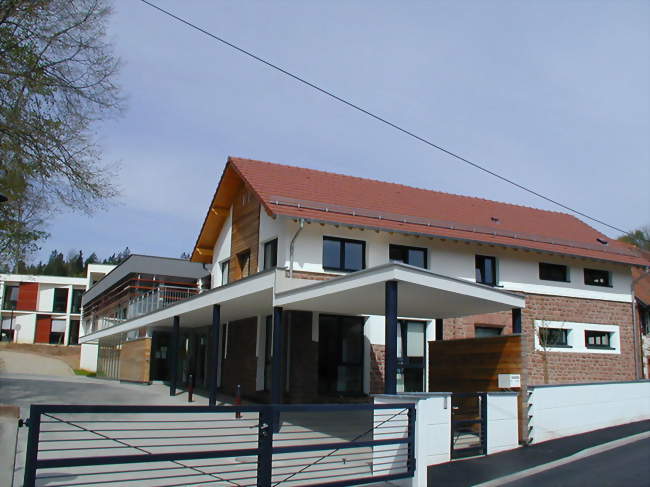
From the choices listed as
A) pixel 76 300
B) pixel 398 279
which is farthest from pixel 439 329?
pixel 76 300

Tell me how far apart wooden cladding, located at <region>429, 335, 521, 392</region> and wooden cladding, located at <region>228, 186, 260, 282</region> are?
708 centimetres

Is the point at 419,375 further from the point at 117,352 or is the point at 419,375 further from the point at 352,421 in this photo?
the point at 117,352

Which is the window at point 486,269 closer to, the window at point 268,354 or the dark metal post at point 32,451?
the window at point 268,354

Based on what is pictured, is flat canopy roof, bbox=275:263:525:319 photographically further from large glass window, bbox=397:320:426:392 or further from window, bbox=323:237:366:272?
large glass window, bbox=397:320:426:392

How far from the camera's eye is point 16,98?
1246 centimetres

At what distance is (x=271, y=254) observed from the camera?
18.2m

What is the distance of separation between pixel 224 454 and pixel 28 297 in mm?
67436

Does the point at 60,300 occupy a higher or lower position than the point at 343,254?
higher

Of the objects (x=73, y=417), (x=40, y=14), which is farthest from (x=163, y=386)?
(x=40, y=14)

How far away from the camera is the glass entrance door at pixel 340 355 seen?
17031 mm

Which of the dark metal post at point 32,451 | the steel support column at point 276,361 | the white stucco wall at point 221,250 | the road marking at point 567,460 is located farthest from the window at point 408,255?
the dark metal post at point 32,451

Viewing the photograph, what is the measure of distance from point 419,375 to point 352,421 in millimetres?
4317

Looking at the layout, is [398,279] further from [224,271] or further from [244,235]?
[224,271]

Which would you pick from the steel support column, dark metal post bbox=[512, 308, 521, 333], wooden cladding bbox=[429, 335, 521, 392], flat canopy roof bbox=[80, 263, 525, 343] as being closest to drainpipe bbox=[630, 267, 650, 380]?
flat canopy roof bbox=[80, 263, 525, 343]
